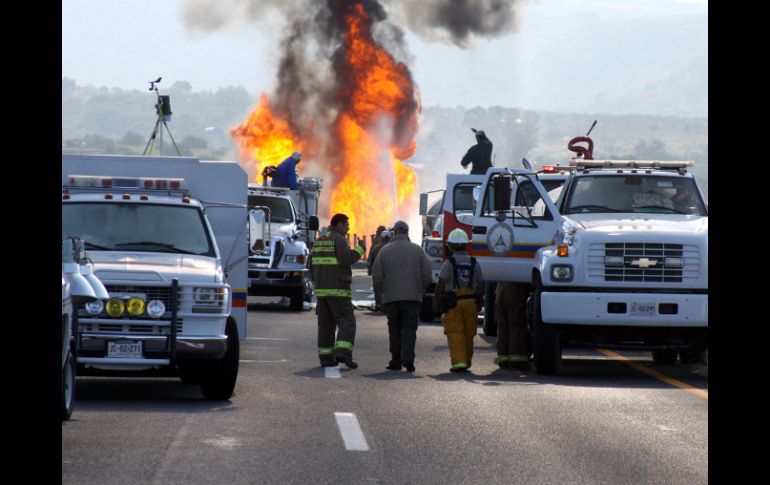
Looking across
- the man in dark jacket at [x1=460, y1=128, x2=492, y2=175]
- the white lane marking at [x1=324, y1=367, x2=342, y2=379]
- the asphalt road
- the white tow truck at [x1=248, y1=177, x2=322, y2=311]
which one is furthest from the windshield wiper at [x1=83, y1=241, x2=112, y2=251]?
the man in dark jacket at [x1=460, y1=128, x2=492, y2=175]

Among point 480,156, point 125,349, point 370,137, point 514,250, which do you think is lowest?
point 125,349

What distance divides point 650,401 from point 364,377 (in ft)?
11.9

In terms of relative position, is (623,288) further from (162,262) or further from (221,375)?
(162,262)

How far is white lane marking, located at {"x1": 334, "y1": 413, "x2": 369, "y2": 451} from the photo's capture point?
1090cm

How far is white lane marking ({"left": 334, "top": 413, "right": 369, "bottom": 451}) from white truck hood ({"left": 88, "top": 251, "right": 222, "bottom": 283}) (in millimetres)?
2072

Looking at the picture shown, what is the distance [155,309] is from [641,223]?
660cm

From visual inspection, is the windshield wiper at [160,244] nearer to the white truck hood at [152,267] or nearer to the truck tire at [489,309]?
the white truck hood at [152,267]

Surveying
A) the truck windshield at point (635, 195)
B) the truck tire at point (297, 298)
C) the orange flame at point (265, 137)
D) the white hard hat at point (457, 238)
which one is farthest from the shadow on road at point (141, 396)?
the orange flame at point (265, 137)

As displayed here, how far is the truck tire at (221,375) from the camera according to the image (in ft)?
45.3

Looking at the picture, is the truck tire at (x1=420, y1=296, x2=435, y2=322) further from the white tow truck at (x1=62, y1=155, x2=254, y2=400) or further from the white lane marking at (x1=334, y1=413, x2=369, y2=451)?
the white lane marking at (x1=334, y1=413, x2=369, y2=451)

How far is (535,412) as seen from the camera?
1330 cm

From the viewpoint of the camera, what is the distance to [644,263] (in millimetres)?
16984

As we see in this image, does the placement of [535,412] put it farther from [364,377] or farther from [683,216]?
[683,216]

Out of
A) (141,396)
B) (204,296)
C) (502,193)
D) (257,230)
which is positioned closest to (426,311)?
(502,193)
